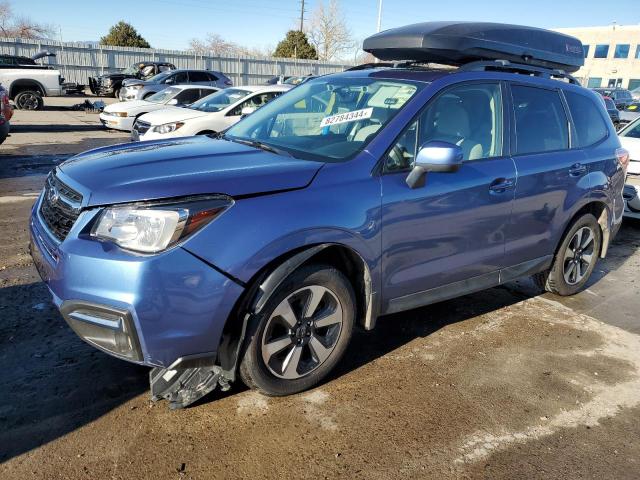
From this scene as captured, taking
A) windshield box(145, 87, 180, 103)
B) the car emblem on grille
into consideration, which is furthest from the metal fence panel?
the car emblem on grille

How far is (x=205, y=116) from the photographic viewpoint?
1015 centimetres

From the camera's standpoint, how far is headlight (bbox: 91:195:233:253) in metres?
2.42

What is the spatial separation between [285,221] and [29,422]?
1.66 m

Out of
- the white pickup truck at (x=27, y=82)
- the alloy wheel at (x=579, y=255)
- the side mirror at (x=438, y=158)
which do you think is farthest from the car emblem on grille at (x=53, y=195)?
the white pickup truck at (x=27, y=82)

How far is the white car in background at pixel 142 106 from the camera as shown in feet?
44.1

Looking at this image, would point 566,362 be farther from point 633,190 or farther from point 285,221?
point 633,190

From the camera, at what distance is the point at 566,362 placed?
368 centimetres

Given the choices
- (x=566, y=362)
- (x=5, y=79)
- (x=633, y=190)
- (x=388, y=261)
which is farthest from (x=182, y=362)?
(x=5, y=79)

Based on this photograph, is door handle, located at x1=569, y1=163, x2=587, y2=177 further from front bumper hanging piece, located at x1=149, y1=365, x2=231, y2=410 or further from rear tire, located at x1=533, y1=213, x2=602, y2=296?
front bumper hanging piece, located at x1=149, y1=365, x2=231, y2=410

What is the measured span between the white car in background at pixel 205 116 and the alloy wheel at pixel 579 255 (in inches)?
244

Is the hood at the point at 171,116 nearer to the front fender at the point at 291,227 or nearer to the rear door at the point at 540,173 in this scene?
the rear door at the point at 540,173

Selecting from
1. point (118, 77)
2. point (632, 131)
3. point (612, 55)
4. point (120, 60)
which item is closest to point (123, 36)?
point (120, 60)

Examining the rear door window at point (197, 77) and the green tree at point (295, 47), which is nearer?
the rear door window at point (197, 77)

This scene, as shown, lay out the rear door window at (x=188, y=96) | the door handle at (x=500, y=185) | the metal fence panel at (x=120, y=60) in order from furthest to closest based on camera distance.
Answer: the metal fence panel at (x=120, y=60) < the rear door window at (x=188, y=96) < the door handle at (x=500, y=185)
